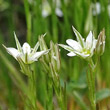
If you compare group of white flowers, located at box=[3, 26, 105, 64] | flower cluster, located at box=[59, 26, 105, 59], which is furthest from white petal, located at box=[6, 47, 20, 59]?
flower cluster, located at box=[59, 26, 105, 59]

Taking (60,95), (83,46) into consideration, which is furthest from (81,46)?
(60,95)

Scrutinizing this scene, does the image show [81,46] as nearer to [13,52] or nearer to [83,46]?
[83,46]

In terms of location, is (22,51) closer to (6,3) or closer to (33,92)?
(33,92)

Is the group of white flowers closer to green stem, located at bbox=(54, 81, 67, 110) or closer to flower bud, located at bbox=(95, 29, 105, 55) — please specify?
flower bud, located at bbox=(95, 29, 105, 55)

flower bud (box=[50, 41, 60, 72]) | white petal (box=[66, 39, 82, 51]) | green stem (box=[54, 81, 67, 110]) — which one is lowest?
green stem (box=[54, 81, 67, 110])

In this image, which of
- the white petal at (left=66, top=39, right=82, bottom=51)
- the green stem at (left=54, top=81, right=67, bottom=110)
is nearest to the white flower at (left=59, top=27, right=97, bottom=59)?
the white petal at (left=66, top=39, right=82, bottom=51)

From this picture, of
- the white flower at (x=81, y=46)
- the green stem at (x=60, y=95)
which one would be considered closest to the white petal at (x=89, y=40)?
the white flower at (x=81, y=46)

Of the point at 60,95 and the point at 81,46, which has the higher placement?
the point at 81,46

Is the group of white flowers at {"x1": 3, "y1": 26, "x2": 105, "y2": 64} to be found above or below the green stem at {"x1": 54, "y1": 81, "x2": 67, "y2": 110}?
above

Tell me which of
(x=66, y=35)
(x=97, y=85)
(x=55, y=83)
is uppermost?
(x=66, y=35)

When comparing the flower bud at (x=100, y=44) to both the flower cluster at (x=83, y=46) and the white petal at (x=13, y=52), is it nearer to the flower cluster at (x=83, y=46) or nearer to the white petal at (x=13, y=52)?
the flower cluster at (x=83, y=46)

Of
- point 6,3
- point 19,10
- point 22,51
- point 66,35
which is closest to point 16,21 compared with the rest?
point 19,10
